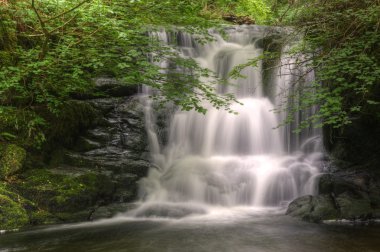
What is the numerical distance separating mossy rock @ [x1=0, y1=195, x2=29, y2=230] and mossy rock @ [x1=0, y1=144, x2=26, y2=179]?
25.5 inches

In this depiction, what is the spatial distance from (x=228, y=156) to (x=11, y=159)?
4.92 meters

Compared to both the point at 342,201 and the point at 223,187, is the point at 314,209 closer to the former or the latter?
the point at 342,201

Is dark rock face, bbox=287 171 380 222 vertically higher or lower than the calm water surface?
higher

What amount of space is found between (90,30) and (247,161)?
488cm

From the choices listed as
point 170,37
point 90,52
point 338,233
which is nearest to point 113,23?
point 90,52

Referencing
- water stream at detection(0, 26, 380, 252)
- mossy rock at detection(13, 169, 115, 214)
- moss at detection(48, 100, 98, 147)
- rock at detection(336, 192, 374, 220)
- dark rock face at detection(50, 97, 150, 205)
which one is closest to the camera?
water stream at detection(0, 26, 380, 252)

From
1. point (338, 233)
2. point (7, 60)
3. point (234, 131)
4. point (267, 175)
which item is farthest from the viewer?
point (234, 131)

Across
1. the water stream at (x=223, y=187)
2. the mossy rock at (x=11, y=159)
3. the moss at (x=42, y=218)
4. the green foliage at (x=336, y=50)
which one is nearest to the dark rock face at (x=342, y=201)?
the water stream at (x=223, y=187)

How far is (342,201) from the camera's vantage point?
20.0 feet

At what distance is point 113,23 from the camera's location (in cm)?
467

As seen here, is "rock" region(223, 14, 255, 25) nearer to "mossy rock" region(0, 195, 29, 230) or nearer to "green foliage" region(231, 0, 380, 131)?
"green foliage" region(231, 0, 380, 131)

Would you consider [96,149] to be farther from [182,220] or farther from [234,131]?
[234,131]

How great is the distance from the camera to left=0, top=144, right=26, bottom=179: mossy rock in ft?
20.4

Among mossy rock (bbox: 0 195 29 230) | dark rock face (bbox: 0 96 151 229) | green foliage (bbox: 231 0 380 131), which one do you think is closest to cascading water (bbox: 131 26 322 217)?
dark rock face (bbox: 0 96 151 229)
